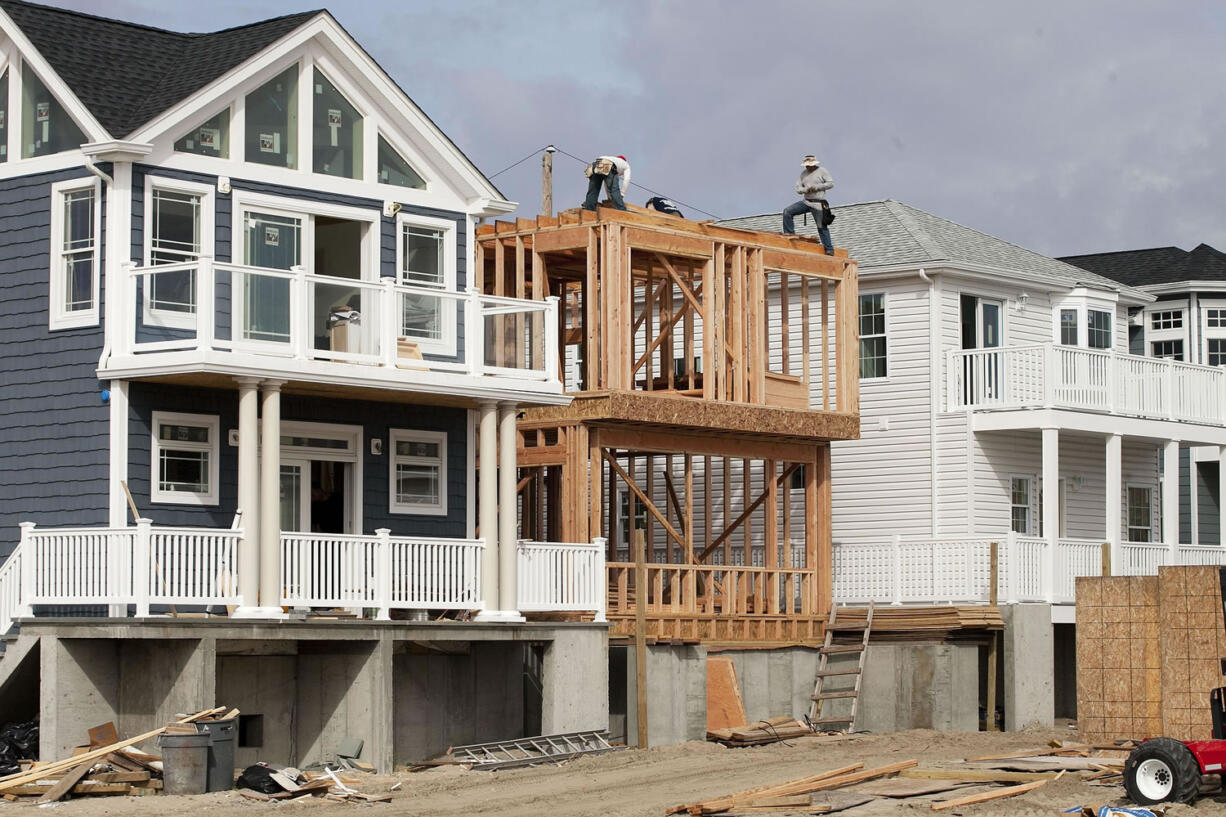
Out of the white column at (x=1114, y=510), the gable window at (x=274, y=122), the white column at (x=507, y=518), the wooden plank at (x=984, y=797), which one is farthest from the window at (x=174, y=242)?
the white column at (x=1114, y=510)

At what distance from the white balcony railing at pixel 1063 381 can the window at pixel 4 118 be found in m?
16.7

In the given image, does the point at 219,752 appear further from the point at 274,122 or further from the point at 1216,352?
the point at 1216,352

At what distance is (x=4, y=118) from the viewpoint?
28875 mm

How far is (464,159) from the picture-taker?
31.0m

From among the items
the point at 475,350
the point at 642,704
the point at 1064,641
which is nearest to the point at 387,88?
the point at 475,350

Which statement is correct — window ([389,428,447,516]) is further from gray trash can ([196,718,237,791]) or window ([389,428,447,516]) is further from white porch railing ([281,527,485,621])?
gray trash can ([196,718,237,791])

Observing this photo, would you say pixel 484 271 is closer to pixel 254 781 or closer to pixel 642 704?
pixel 642 704

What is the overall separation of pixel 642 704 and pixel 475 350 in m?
5.47

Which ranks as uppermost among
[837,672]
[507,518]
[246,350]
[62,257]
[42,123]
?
[42,123]

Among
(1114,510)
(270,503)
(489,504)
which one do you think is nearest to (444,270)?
(489,504)

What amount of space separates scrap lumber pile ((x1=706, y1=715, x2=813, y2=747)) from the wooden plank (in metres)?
6.20

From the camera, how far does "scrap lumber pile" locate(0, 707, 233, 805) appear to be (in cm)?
2405

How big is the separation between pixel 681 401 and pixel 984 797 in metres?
10.00

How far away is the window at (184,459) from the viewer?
2734cm
